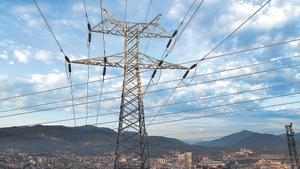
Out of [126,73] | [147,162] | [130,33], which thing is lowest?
[147,162]

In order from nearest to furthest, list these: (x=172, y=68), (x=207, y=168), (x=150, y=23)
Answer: (x=172, y=68) → (x=150, y=23) → (x=207, y=168)

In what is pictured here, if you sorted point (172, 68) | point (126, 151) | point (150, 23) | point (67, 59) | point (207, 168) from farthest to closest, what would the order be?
point (207, 168)
point (150, 23)
point (172, 68)
point (67, 59)
point (126, 151)

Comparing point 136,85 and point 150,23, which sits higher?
point 150,23

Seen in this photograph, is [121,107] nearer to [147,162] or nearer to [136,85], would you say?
[136,85]

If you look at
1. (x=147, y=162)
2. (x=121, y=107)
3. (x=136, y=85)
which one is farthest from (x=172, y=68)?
(x=147, y=162)

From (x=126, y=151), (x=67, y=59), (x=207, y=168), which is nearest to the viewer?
(x=126, y=151)

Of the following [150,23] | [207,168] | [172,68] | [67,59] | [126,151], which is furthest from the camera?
[207,168]

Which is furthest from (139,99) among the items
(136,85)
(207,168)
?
(207,168)

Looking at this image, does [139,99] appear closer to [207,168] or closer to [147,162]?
[147,162]

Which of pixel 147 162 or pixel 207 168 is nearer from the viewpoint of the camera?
pixel 147 162
